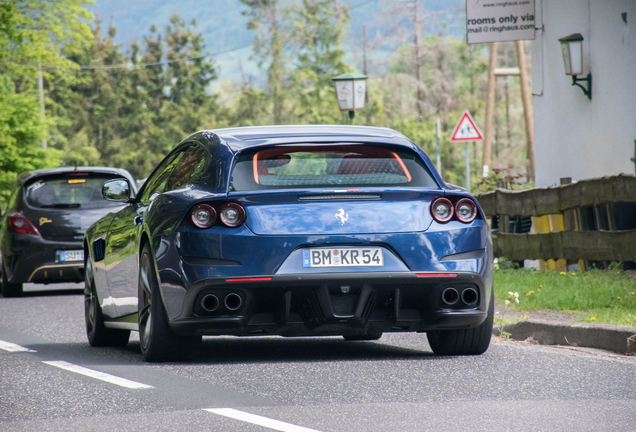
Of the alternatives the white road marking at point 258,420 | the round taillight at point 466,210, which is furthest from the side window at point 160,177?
the white road marking at point 258,420

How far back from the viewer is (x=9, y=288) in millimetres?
13891

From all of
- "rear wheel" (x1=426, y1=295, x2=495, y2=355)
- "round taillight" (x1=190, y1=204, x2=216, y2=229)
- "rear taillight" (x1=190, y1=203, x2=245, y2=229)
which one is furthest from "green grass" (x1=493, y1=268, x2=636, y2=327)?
"round taillight" (x1=190, y1=204, x2=216, y2=229)

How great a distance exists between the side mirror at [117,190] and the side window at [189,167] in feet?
2.11

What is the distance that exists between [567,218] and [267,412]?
840 cm

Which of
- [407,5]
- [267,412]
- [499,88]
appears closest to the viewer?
[267,412]

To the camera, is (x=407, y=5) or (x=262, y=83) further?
(x=262, y=83)

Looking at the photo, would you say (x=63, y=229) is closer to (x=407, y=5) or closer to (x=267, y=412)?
(x=267, y=412)

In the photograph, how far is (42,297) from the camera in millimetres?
13672

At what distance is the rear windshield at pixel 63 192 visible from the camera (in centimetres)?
1368

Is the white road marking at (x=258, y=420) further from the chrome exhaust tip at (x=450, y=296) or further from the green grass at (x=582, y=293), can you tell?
the green grass at (x=582, y=293)

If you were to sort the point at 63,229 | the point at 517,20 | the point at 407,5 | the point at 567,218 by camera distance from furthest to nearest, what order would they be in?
the point at 407,5 → the point at 517,20 → the point at 63,229 → the point at 567,218

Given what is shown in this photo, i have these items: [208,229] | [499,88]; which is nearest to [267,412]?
[208,229]

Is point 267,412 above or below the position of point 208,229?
below

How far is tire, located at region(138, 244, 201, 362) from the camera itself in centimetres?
644
